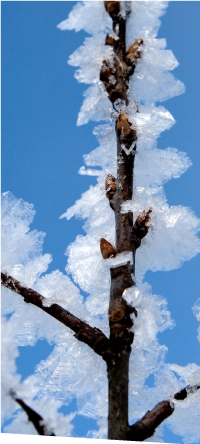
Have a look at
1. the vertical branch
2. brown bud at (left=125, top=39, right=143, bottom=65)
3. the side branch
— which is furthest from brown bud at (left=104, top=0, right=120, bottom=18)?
the side branch

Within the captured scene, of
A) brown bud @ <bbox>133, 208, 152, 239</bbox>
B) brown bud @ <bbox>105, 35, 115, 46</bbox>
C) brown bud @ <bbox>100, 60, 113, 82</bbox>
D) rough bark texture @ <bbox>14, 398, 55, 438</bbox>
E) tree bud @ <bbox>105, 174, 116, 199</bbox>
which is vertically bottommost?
rough bark texture @ <bbox>14, 398, 55, 438</bbox>

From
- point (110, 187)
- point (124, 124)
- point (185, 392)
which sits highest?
point (124, 124)

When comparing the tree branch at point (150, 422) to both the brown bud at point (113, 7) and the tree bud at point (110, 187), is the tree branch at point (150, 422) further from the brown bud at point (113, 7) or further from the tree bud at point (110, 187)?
the brown bud at point (113, 7)

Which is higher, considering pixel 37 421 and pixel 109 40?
pixel 109 40

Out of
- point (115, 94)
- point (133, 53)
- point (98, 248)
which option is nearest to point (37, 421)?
point (98, 248)

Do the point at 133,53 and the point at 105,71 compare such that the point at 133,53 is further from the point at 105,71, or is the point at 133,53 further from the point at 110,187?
the point at 110,187

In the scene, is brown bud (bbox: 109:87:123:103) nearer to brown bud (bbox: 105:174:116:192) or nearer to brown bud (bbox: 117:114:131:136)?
brown bud (bbox: 117:114:131:136)
